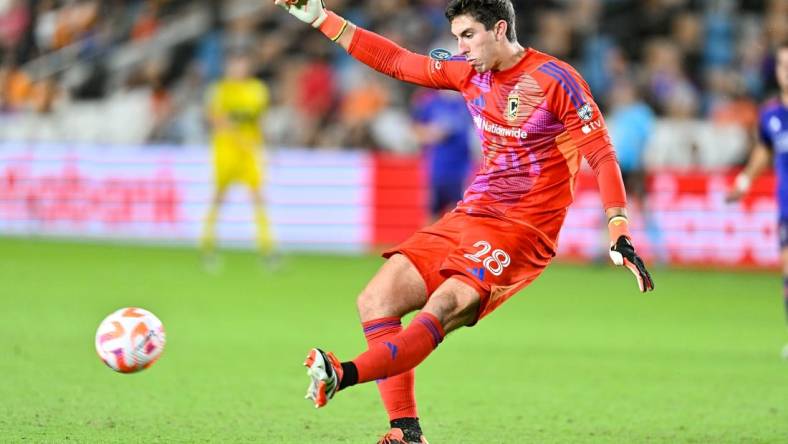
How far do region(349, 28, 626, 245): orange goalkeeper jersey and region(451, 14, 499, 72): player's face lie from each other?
17 centimetres

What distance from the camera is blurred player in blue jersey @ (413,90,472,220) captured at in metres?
16.7

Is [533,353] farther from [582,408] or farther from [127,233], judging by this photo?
[127,233]

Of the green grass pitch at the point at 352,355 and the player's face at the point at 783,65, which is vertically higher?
the player's face at the point at 783,65

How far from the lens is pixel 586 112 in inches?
239

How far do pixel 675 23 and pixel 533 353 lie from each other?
1229 cm

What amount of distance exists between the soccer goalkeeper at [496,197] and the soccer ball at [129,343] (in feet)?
3.72

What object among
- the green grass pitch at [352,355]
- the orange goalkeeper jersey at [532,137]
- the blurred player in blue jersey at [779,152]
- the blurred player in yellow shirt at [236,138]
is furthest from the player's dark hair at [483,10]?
the blurred player in yellow shirt at [236,138]

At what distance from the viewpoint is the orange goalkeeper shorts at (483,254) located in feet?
19.9

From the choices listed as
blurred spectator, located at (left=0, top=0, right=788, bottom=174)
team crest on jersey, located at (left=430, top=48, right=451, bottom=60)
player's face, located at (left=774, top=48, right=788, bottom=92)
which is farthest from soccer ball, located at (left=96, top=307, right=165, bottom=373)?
blurred spectator, located at (left=0, top=0, right=788, bottom=174)

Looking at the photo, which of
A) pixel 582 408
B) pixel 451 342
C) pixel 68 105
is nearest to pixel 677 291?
pixel 451 342

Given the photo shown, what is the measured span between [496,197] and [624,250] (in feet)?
2.70

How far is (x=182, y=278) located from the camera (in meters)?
15.1

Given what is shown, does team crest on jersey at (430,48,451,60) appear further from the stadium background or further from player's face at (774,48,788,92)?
player's face at (774,48,788,92)

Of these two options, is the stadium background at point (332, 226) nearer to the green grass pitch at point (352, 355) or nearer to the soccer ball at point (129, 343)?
the green grass pitch at point (352, 355)
